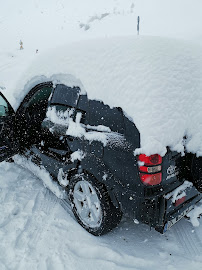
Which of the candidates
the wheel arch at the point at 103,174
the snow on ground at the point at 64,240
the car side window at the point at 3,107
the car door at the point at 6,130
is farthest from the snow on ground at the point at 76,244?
the car side window at the point at 3,107

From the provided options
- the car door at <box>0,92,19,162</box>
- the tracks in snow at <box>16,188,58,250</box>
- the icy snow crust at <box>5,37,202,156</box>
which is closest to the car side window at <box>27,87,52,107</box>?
the car door at <box>0,92,19,162</box>

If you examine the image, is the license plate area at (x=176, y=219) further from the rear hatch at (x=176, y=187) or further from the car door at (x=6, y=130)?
the car door at (x=6, y=130)

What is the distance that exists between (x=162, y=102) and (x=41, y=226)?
1.98 m

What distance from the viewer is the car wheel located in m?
2.42

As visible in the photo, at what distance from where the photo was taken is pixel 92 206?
2.57 metres

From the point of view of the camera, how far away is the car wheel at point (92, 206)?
2.42 m

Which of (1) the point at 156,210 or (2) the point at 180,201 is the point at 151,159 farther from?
(2) the point at 180,201

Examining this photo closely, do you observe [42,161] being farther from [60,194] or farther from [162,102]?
[162,102]

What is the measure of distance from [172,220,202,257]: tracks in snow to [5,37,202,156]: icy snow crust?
1.08 m

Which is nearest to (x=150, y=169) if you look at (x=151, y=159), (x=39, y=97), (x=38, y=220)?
(x=151, y=159)

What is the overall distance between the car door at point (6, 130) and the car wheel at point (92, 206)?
4.22 feet

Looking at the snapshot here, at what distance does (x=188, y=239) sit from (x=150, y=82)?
5.86 feet

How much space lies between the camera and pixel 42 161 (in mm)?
3344

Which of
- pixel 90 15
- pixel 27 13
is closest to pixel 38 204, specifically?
pixel 90 15
